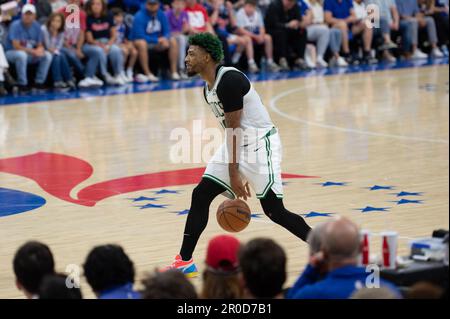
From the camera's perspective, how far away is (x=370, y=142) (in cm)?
1464

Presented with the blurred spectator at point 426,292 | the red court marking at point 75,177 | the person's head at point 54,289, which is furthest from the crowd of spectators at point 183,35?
the blurred spectator at point 426,292

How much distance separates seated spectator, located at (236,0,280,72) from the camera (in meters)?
23.6

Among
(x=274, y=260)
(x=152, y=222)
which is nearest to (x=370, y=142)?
(x=152, y=222)

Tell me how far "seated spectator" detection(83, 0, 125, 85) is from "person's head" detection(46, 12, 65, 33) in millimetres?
705

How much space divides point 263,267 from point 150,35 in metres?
17.8

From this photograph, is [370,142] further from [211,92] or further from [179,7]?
[179,7]

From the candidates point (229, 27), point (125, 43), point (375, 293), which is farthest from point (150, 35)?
point (375, 293)

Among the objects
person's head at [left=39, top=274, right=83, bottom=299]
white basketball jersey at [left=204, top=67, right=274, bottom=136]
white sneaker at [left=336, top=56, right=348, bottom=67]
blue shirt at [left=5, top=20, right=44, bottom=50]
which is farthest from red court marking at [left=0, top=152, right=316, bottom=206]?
white sneaker at [left=336, top=56, right=348, bottom=67]

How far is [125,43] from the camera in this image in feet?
72.4

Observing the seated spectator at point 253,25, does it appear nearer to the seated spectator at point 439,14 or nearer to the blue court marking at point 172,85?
the blue court marking at point 172,85

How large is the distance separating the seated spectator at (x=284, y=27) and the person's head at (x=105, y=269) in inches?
756

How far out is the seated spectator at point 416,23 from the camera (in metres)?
26.7

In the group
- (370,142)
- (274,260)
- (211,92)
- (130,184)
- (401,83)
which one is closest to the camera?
(274,260)

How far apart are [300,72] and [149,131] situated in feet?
29.4
